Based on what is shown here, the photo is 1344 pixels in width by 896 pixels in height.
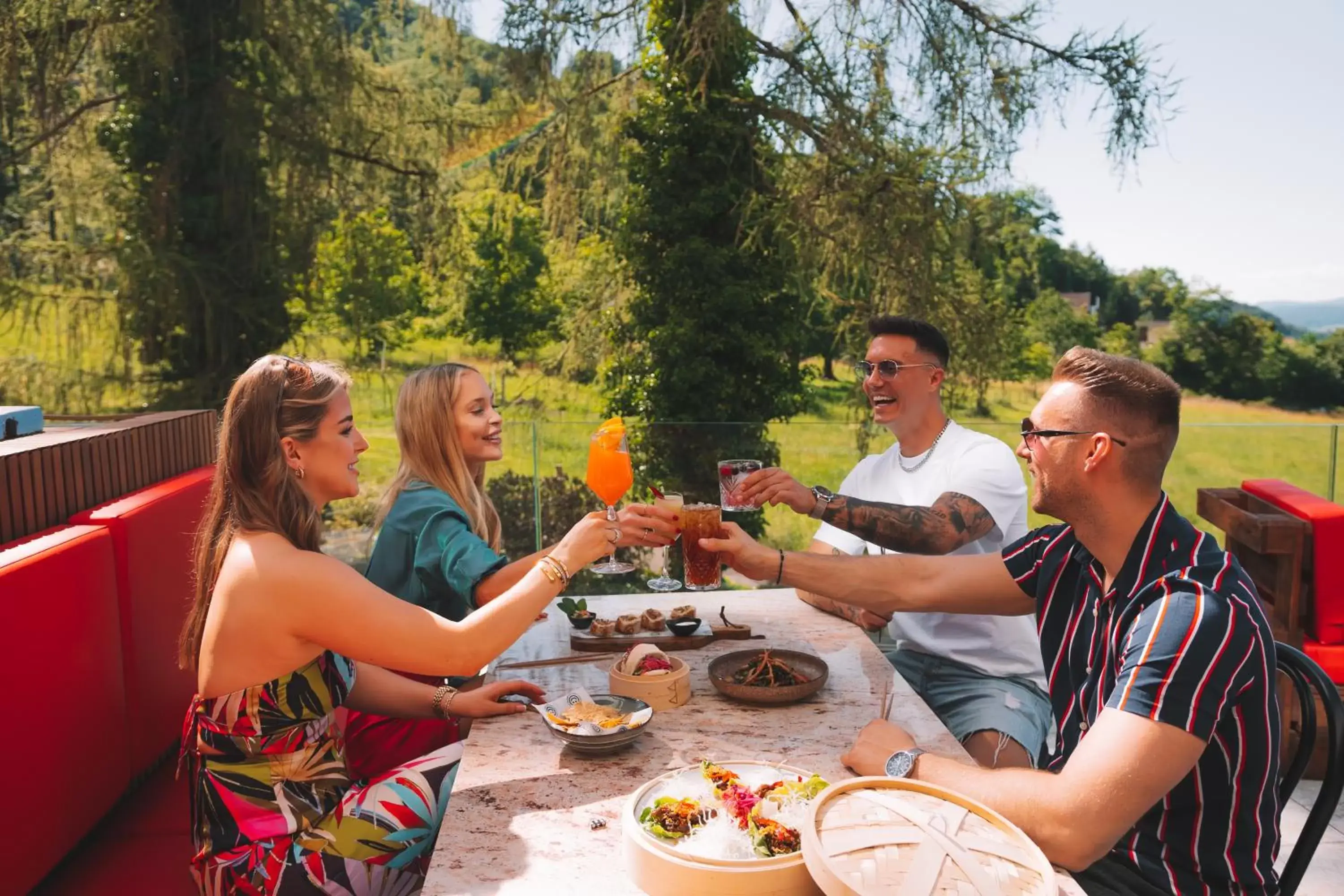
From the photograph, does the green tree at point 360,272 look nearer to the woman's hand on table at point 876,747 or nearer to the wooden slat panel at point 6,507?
the wooden slat panel at point 6,507

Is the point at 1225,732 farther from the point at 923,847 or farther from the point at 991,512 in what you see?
the point at 991,512

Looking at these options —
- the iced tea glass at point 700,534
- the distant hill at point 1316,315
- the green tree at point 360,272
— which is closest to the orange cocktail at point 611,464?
the iced tea glass at point 700,534

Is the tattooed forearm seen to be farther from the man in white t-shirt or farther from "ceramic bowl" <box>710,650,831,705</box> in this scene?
"ceramic bowl" <box>710,650,831,705</box>

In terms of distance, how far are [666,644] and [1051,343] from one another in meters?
36.6

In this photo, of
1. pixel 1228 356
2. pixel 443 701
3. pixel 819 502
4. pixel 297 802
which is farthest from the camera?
pixel 1228 356

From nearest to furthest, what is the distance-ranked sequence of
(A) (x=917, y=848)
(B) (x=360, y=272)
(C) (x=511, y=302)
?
(A) (x=917, y=848)
(B) (x=360, y=272)
(C) (x=511, y=302)

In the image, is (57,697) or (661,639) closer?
(57,697)

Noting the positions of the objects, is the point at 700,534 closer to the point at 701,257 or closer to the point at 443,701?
the point at 443,701

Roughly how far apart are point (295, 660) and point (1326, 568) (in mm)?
3853

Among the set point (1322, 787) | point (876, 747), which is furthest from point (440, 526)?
point (1322, 787)

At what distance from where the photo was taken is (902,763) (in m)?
1.63

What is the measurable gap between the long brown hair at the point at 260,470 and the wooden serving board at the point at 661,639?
2.58 feet

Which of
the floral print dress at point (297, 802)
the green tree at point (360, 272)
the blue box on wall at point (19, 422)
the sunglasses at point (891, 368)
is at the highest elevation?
the green tree at point (360, 272)

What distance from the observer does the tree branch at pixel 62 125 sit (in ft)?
22.6
